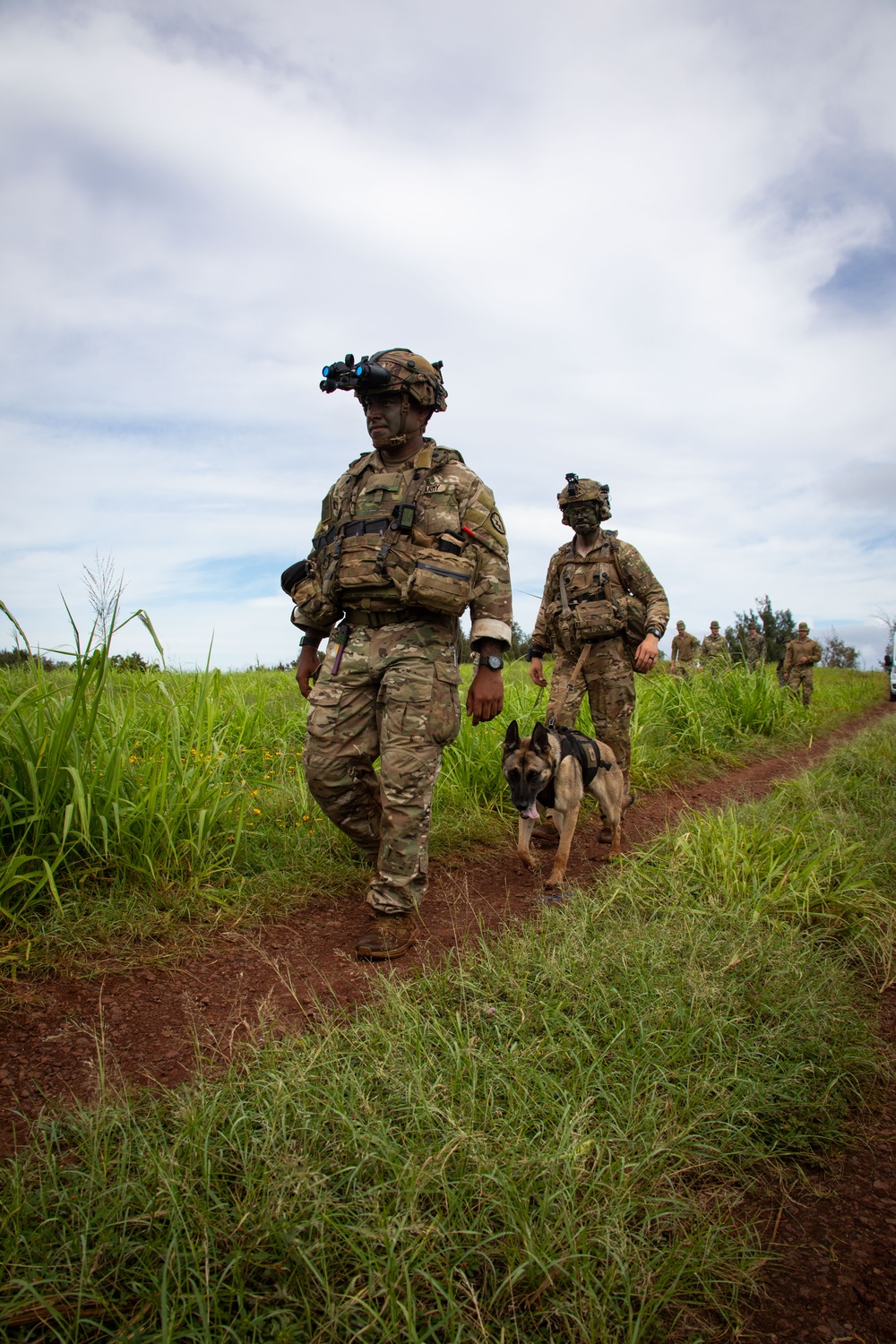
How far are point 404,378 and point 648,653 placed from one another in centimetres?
282

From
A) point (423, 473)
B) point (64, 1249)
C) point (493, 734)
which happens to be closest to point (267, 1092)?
point (64, 1249)

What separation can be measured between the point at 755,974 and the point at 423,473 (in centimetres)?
251

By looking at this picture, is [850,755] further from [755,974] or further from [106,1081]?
[106,1081]

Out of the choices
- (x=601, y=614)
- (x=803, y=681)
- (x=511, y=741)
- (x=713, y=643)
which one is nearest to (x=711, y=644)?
(x=713, y=643)

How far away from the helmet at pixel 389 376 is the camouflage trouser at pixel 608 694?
267 centimetres

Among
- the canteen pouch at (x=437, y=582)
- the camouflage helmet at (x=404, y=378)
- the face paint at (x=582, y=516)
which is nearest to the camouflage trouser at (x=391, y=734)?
the canteen pouch at (x=437, y=582)

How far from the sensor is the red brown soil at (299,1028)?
5.50 feet

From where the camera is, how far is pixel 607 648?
19.2 ft

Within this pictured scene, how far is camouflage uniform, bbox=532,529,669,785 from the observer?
582 centimetres

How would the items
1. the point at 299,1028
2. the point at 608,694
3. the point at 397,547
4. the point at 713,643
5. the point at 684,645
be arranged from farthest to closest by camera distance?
1. the point at 684,645
2. the point at 713,643
3. the point at 608,694
4. the point at 397,547
5. the point at 299,1028

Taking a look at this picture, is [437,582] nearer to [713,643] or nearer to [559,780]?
[559,780]

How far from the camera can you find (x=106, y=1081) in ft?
7.23

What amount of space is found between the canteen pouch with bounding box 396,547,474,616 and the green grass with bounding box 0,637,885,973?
137 centimetres

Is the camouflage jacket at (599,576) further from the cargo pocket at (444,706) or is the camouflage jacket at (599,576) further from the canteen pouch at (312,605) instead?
the canteen pouch at (312,605)
